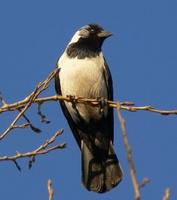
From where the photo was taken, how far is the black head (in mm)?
7074

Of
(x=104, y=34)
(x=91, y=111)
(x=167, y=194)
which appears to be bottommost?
(x=167, y=194)

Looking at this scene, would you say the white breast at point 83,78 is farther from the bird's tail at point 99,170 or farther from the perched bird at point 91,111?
the bird's tail at point 99,170

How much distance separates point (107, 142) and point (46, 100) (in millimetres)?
3188

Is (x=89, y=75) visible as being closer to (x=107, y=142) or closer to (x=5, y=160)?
(x=107, y=142)

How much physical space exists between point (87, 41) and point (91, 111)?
1054mm

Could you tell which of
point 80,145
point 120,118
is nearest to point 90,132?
point 80,145

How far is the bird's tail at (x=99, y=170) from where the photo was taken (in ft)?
22.2

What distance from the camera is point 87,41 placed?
753 cm

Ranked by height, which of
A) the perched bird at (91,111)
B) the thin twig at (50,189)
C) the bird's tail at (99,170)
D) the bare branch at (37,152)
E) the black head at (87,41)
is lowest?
the thin twig at (50,189)

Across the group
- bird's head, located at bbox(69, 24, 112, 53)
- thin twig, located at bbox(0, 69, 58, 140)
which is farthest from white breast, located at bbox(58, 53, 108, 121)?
thin twig, located at bbox(0, 69, 58, 140)

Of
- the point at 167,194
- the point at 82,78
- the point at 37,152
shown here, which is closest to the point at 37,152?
the point at 37,152

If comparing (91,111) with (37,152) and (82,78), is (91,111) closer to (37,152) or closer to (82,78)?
(82,78)

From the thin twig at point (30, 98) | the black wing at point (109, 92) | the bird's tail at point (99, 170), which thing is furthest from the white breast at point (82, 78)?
the thin twig at point (30, 98)

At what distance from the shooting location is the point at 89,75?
22.1 ft
